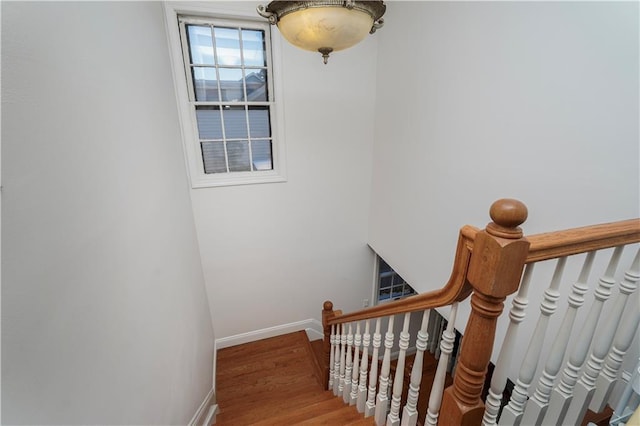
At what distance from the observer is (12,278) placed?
583 mm

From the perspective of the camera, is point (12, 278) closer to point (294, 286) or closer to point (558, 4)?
point (558, 4)

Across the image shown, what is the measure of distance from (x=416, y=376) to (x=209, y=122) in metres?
2.77

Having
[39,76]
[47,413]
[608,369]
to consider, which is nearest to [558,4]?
[608,369]

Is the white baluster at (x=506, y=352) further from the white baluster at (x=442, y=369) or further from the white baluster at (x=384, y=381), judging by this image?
the white baluster at (x=384, y=381)

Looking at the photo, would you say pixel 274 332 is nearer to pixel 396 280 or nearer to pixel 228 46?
pixel 396 280

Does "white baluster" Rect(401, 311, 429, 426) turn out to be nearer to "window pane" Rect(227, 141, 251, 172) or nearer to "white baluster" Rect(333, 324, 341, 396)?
"white baluster" Rect(333, 324, 341, 396)

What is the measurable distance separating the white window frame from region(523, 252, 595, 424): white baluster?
257 cm

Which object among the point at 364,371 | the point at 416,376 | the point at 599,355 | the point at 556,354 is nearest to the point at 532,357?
the point at 556,354

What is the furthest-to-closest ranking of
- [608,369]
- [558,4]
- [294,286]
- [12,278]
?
1. [294,286]
2. [558,4]
3. [608,369]
4. [12,278]

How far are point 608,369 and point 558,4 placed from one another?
1.64 metres

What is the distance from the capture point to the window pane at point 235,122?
111 inches

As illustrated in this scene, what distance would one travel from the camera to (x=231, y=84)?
109 inches

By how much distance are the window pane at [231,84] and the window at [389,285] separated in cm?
280

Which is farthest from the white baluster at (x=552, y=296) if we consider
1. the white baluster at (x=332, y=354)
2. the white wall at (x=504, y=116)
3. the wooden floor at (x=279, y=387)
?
the white baluster at (x=332, y=354)
